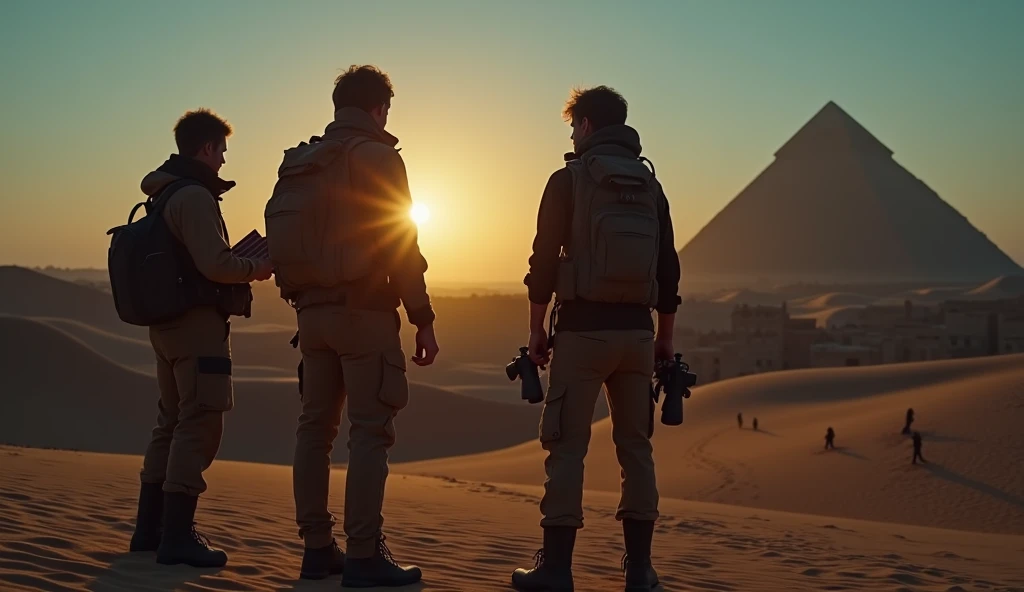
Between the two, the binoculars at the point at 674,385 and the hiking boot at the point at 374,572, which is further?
the binoculars at the point at 674,385

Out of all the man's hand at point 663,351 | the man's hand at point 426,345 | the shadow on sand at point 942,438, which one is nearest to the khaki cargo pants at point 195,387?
the man's hand at point 426,345

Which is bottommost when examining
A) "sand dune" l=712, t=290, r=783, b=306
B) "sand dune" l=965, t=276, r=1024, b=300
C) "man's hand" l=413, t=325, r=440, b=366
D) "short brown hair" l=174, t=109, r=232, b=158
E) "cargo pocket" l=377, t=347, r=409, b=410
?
"cargo pocket" l=377, t=347, r=409, b=410

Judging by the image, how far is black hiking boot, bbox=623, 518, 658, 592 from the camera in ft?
15.7

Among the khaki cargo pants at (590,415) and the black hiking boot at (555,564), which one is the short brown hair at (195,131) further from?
the black hiking boot at (555,564)

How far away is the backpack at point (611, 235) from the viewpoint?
4656 millimetres

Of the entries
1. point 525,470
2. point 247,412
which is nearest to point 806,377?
point 525,470

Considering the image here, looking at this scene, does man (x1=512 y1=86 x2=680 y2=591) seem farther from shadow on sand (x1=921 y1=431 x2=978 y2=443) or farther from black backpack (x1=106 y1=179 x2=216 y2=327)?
shadow on sand (x1=921 y1=431 x2=978 y2=443)

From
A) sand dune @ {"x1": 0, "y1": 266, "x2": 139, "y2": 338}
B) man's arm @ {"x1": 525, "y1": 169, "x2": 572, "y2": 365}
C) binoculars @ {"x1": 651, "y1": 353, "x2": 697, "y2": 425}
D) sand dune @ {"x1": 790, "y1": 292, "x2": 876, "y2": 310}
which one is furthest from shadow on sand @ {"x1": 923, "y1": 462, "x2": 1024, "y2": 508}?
sand dune @ {"x1": 790, "y1": 292, "x2": 876, "y2": 310}

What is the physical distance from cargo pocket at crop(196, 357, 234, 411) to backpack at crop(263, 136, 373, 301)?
0.55m

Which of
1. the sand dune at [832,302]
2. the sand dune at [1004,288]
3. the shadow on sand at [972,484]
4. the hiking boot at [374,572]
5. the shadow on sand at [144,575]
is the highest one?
the sand dune at [1004,288]

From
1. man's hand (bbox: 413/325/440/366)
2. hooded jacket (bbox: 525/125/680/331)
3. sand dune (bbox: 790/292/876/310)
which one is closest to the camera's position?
man's hand (bbox: 413/325/440/366)

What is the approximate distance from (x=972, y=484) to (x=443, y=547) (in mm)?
13100

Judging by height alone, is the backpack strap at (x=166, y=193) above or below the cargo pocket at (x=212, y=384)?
above

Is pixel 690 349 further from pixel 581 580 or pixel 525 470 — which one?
pixel 581 580
